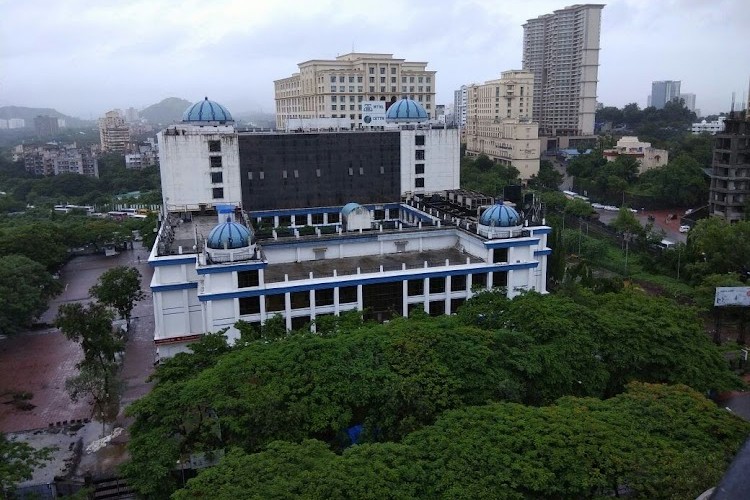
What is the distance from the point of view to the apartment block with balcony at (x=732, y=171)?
2594 inches

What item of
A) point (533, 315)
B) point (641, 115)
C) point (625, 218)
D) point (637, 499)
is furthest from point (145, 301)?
point (641, 115)

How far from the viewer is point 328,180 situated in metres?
55.2

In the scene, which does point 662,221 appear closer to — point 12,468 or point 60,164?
point 12,468

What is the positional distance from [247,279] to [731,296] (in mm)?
27568

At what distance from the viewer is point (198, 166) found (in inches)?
2016

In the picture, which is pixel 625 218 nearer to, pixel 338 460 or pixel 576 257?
pixel 576 257

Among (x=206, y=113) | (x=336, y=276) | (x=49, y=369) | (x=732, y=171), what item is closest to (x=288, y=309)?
(x=336, y=276)

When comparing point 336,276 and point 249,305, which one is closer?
point 249,305

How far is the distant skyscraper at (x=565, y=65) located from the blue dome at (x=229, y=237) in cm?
11270

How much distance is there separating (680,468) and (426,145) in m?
42.9

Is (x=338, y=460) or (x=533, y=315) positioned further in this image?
(x=533, y=315)

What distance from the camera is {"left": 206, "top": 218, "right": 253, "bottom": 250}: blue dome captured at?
34000 millimetres

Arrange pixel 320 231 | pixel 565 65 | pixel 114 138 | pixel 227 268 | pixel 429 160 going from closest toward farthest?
pixel 227 268
pixel 320 231
pixel 429 160
pixel 565 65
pixel 114 138

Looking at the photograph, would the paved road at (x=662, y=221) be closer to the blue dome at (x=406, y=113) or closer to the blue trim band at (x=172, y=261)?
the blue dome at (x=406, y=113)
